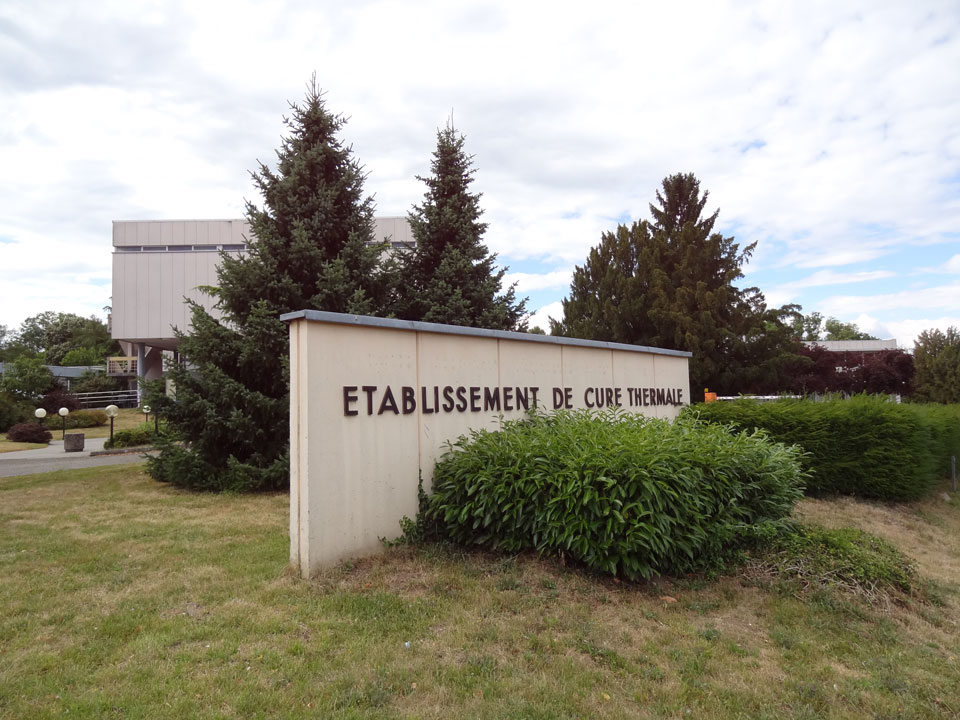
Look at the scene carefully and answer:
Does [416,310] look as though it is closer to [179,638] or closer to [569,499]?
[569,499]

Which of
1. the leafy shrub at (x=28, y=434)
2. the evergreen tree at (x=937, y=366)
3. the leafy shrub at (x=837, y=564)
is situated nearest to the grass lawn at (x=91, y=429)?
the leafy shrub at (x=28, y=434)

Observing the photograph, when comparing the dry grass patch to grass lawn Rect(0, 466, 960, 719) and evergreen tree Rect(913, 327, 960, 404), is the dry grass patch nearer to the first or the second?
grass lawn Rect(0, 466, 960, 719)

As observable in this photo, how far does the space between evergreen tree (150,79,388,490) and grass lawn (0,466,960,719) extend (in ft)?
12.5

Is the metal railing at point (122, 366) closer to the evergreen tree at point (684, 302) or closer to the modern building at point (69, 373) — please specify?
the modern building at point (69, 373)

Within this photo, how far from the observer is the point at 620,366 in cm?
977

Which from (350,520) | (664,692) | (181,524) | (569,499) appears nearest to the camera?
(664,692)

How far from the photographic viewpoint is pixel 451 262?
12805mm

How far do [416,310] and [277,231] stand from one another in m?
3.25

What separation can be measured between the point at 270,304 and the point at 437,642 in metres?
7.83

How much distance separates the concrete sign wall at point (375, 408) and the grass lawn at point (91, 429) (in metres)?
21.7

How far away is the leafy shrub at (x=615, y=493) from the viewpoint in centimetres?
481

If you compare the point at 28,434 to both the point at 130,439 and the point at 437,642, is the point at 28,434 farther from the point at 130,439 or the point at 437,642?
the point at 437,642

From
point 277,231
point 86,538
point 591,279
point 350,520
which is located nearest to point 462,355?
point 350,520

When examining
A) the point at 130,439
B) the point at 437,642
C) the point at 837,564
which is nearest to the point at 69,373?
the point at 130,439
